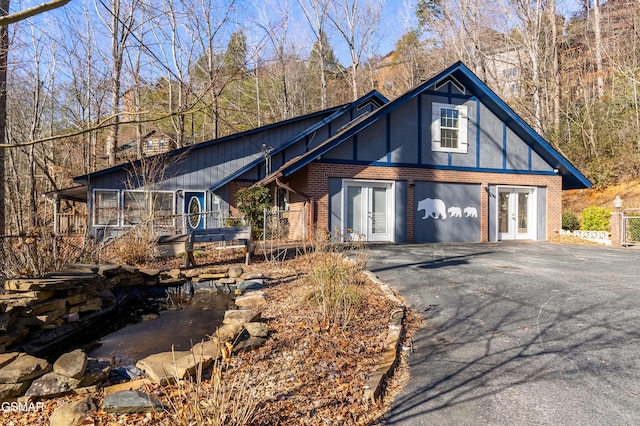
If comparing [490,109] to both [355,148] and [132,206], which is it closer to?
[355,148]

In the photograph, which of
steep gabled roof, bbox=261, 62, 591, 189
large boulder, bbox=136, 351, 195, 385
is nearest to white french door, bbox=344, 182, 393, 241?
steep gabled roof, bbox=261, 62, 591, 189

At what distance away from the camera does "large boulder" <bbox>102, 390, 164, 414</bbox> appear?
2994 millimetres

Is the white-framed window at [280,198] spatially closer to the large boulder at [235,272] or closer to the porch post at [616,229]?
the large boulder at [235,272]

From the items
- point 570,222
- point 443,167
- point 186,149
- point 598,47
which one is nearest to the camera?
point 443,167

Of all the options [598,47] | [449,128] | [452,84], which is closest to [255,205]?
[449,128]

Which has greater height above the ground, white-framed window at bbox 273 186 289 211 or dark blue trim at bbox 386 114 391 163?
dark blue trim at bbox 386 114 391 163

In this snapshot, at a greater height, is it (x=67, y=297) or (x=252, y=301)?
(x=67, y=297)

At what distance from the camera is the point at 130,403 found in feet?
9.90

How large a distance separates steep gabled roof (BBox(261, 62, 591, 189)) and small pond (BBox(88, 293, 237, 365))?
221 inches

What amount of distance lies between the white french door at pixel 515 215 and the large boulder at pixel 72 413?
14.9 m

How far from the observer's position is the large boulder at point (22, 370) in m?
3.51

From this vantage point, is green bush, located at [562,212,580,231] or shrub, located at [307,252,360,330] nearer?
shrub, located at [307,252,360,330]

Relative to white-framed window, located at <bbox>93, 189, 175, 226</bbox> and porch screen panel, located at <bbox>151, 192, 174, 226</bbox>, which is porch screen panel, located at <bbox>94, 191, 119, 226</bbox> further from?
porch screen panel, located at <bbox>151, 192, 174, 226</bbox>

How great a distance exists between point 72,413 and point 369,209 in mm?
11285
